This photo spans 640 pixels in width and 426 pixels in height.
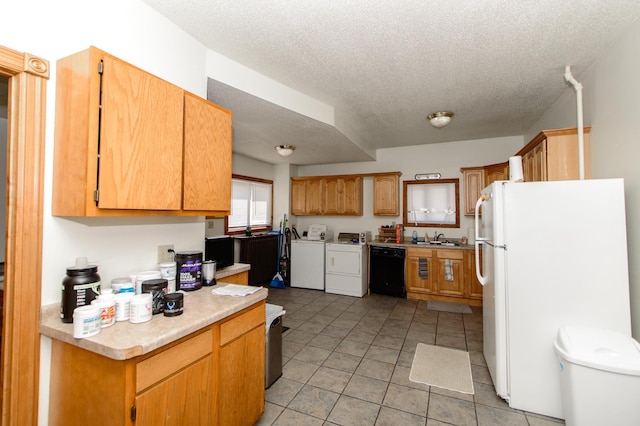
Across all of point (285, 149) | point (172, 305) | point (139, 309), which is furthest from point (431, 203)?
point (139, 309)

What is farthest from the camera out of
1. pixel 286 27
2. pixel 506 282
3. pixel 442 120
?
pixel 442 120

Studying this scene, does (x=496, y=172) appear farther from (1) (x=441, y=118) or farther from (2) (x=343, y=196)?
(2) (x=343, y=196)

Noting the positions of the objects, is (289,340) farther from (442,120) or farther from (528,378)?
(442,120)

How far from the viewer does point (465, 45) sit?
2.18 meters

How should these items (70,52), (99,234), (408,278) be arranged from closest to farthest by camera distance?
1. (70,52)
2. (99,234)
3. (408,278)

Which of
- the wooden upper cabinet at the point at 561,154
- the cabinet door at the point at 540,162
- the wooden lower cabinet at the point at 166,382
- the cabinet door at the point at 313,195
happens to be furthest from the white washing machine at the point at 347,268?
the wooden lower cabinet at the point at 166,382

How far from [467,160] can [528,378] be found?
3.78 m

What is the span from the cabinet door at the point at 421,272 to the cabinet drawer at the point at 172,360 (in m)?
3.92

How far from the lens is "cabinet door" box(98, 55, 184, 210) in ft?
4.19

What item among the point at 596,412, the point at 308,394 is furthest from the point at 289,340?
the point at 596,412

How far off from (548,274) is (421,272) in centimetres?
273

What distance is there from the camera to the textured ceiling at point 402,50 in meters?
1.79

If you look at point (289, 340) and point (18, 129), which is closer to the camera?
point (18, 129)

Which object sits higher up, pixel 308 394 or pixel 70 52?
pixel 70 52
